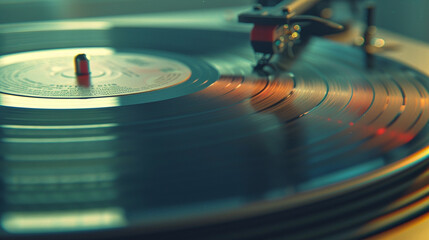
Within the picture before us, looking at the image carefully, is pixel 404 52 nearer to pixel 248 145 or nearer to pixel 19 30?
pixel 248 145

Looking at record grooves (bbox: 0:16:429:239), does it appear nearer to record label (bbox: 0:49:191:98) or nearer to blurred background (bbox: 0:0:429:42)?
record label (bbox: 0:49:191:98)

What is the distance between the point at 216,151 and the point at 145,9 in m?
1.69

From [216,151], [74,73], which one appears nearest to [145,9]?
[74,73]

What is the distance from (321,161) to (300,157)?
30 millimetres

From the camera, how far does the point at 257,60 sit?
125 cm

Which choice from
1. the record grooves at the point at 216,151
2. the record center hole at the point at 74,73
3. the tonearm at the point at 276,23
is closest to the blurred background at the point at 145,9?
the record grooves at the point at 216,151

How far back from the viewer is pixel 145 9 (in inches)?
89.1

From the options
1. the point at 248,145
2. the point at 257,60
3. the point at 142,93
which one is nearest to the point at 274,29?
the point at 257,60

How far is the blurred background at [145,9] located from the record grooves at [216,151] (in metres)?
0.59

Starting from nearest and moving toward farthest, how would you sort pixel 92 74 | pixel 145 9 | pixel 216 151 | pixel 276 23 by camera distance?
pixel 216 151 < pixel 276 23 < pixel 92 74 < pixel 145 9

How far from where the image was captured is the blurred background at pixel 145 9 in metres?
1.73

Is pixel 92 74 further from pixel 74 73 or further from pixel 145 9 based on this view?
pixel 145 9

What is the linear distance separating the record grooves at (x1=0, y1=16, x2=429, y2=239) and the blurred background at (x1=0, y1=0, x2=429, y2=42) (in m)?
0.59

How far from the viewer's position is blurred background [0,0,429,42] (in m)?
1.73
